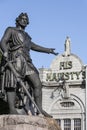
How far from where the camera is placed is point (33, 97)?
482 inches

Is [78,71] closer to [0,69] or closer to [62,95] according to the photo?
[62,95]

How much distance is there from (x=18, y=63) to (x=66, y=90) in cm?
4919

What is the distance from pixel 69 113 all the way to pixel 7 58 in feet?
159

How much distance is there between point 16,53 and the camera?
12117mm

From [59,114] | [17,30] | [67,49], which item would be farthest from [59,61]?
[17,30]

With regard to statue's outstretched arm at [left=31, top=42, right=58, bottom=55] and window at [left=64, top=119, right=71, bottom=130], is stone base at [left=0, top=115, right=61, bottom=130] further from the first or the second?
window at [left=64, top=119, right=71, bottom=130]

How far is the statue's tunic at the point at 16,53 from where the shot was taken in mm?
11859

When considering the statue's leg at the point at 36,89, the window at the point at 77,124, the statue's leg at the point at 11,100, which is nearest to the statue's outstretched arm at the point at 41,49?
the statue's leg at the point at 36,89

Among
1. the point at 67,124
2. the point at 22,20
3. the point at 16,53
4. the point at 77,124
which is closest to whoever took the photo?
the point at 16,53

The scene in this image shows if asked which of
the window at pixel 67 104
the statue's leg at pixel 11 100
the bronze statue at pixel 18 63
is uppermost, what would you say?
the bronze statue at pixel 18 63

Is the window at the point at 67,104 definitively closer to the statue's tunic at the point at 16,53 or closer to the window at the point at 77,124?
the window at the point at 77,124

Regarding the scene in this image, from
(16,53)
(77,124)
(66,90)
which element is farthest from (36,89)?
(66,90)

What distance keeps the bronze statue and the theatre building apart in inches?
1836

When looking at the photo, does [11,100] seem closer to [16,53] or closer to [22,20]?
[16,53]
